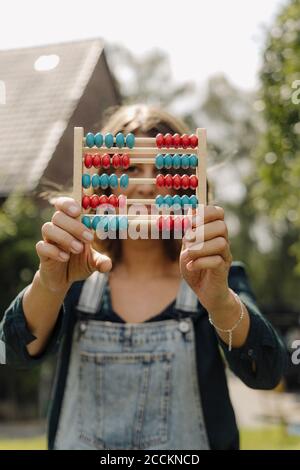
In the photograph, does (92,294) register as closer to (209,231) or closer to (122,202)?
(122,202)

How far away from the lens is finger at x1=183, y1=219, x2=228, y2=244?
3.80ft

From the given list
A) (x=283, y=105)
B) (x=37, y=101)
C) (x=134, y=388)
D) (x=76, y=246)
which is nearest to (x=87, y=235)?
(x=76, y=246)

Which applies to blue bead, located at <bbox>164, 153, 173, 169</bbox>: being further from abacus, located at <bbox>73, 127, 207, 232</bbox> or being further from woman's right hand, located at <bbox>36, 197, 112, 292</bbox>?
woman's right hand, located at <bbox>36, 197, 112, 292</bbox>

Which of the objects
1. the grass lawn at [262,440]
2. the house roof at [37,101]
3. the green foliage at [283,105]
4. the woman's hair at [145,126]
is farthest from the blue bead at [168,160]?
the grass lawn at [262,440]

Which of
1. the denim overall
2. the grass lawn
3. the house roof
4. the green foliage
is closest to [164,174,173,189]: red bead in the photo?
the denim overall

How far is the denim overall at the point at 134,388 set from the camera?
1.46m

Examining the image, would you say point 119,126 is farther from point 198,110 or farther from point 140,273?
point 198,110

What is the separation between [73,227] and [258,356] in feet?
1.70

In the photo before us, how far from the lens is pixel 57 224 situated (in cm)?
118

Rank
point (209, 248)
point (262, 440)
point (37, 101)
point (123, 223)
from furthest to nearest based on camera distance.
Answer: point (262, 440)
point (37, 101)
point (123, 223)
point (209, 248)

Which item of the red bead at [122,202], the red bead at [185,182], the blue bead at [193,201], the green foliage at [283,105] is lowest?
the blue bead at [193,201]

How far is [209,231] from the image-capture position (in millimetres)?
1157

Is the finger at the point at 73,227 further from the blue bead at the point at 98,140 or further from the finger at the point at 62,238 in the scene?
the blue bead at the point at 98,140
